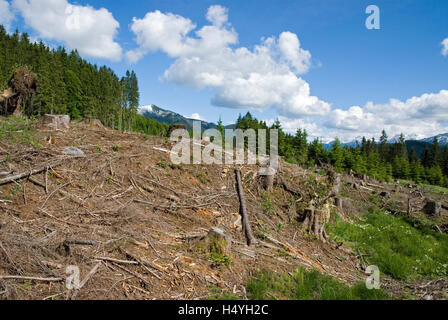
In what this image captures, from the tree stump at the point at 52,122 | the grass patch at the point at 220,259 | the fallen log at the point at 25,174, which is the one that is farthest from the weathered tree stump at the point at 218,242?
the tree stump at the point at 52,122

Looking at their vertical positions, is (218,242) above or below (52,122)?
below

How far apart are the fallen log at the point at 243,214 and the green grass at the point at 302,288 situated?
135 centimetres

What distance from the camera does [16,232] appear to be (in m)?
4.62

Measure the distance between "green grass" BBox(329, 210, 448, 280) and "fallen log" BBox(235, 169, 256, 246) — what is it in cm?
362

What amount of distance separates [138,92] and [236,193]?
61.5m

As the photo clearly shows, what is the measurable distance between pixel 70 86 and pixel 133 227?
175 ft

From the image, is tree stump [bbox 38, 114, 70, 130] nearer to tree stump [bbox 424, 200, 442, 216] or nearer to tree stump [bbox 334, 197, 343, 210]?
tree stump [bbox 334, 197, 343, 210]

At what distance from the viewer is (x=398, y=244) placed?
9.14 m

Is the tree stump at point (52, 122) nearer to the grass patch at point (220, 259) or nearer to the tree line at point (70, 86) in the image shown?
the grass patch at point (220, 259)

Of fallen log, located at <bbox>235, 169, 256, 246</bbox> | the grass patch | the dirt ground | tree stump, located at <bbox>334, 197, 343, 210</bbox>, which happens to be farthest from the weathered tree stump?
tree stump, located at <bbox>334, 197, 343, 210</bbox>

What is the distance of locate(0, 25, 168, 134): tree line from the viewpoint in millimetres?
41372

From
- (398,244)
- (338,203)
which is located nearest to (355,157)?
(338,203)

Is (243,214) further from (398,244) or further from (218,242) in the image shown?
(398,244)
